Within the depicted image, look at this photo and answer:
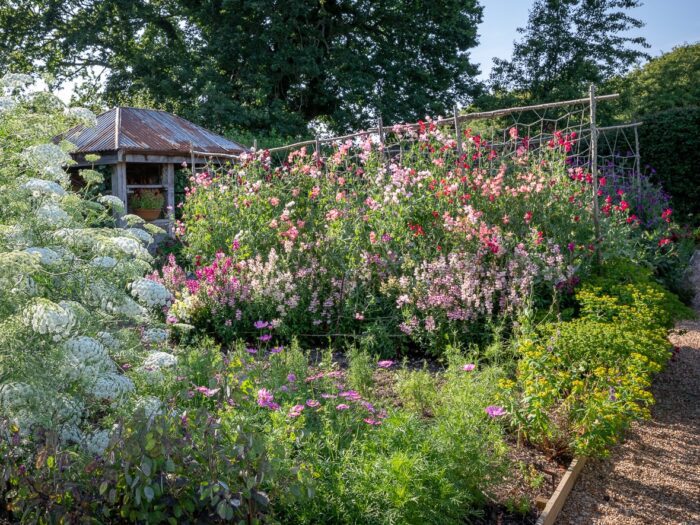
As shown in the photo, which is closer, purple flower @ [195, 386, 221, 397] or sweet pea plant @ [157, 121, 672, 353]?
purple flower @ [195, 386, 221, 397]

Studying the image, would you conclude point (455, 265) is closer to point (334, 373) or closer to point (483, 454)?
point (334, 373)

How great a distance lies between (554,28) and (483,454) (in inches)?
810

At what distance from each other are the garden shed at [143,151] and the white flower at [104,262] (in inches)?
301

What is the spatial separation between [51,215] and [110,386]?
871 millimetres

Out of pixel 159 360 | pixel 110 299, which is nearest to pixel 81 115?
pixel 110 299

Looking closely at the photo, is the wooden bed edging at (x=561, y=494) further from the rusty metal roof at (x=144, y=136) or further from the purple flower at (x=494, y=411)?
the rusty metal roof at (x=144, y=136)

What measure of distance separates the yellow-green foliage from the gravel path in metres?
0.17

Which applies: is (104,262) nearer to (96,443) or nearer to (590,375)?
(96,443)

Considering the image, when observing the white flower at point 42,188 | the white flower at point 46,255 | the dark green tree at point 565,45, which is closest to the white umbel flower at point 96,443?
the white flower at point 46,255

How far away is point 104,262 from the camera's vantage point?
300cm

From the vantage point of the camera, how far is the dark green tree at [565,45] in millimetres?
20641

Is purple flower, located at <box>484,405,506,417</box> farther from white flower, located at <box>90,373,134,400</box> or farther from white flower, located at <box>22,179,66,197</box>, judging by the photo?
white flower, located at <box>22,179,66,197</box>

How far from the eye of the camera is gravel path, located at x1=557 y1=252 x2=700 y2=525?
3.20 meters

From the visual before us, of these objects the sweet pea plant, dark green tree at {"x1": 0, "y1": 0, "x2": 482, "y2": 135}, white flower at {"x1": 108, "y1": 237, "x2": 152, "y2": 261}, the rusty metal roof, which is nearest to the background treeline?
dark green tree at {"x1": 0, "y1": 0, "x2": 482, "y2": 135}
